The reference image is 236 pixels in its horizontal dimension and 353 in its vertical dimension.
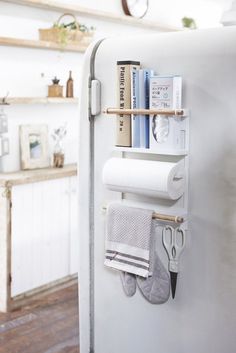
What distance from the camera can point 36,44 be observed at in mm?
3957

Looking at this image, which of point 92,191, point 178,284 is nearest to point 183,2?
point 92,191

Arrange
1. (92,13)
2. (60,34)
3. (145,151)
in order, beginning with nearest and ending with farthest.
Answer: (145,151), (60,34), (92,13)

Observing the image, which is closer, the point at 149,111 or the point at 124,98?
the point at 149,111

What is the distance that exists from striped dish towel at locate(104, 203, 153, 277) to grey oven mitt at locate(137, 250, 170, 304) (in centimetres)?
5

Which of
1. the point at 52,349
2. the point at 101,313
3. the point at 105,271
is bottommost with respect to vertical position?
the point at 52,349

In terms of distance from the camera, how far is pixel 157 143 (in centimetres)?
223

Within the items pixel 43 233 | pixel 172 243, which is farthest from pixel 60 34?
pixel 172 243

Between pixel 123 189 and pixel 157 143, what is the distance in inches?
9.9

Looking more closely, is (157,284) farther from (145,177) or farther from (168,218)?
(145,177)

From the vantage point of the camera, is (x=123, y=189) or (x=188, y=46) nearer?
(x=188, y=46)

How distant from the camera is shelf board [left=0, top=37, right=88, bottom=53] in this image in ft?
12.4

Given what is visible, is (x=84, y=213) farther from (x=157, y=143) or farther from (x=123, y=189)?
(x=157, y=143)

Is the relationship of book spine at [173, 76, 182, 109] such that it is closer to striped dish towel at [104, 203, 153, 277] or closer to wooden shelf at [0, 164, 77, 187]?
striped dish towel at [104, 203, 153, 277]

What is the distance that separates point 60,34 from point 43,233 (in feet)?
4.98
